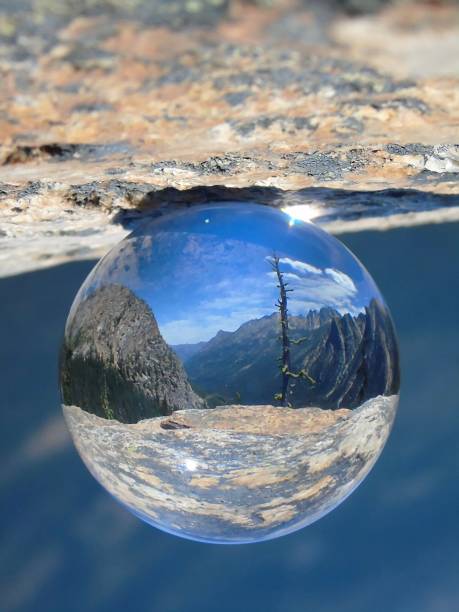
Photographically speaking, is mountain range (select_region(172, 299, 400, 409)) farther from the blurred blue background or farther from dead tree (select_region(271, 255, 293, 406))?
the blurred blue background

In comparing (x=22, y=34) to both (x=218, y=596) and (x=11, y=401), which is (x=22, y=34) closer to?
(x=11, y=401)

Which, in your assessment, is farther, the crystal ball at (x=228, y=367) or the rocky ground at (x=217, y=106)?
the crystal ball at (x=228, y=367)

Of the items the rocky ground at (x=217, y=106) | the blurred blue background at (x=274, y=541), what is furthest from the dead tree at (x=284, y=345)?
the blurred blue background at (x=274, y=541)

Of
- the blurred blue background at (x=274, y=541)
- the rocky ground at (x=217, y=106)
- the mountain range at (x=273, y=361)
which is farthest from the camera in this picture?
the blurred blue background at (x=274, y=541)

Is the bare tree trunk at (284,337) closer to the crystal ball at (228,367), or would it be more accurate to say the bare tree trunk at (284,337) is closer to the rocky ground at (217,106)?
the crystal ball at (228,367)

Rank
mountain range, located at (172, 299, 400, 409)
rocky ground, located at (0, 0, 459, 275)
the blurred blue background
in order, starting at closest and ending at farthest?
rocky ground, located at (0, 0, 459, 275) → mountain range, located at (172, 299, 400, 409) → the blurred blue background

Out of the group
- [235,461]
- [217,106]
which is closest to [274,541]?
[235,461]

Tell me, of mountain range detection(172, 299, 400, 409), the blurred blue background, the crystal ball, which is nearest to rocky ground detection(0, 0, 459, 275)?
the crystal ball

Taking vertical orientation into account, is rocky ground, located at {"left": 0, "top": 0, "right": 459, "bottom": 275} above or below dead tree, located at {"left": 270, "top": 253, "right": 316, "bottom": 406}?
above
